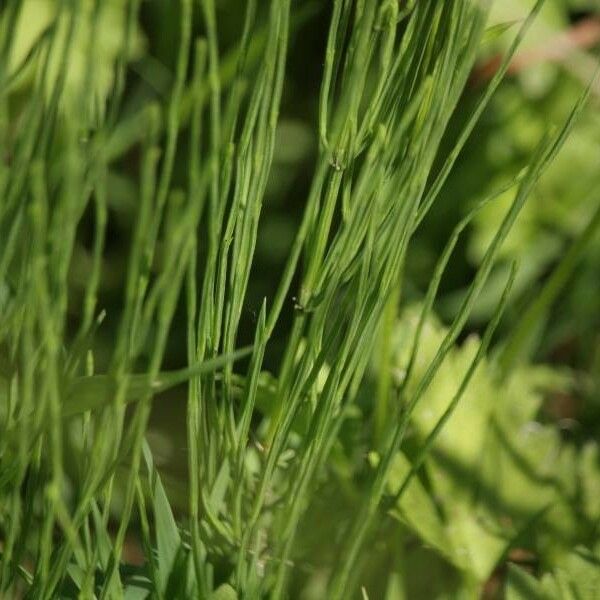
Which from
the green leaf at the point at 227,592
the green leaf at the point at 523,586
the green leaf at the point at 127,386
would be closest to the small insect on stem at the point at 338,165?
the green leaf at the point at 127,386

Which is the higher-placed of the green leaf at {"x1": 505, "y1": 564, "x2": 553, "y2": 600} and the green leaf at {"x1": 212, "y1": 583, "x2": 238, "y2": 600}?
the green leaf at {"x1": 212, "y1": 583, "x2": 238, "y2": 600}

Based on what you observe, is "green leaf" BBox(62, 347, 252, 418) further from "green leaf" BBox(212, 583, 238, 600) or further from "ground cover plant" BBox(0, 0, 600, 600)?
"green leaf" BBox(212, 583, 238, 600)

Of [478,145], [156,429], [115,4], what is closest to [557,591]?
[156,429]

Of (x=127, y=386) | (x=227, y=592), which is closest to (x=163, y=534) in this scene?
(x=227, y=592)

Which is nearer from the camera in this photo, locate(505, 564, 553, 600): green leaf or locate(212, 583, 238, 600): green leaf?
locate(212, 583, 238, 600): green leaf

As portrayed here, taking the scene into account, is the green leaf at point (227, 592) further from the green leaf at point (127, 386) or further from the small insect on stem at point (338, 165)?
the small insect on stem at point (338, 165)

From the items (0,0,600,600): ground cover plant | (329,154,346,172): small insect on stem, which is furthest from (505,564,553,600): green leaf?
(329,154,346,172): small insect on stem

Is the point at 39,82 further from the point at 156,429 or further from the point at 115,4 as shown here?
the point at 115,4

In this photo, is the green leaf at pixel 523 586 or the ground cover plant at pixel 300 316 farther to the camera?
the green leaf at pixel 523 586

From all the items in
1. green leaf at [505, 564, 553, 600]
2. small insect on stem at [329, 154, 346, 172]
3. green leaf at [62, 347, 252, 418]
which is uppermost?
small insect on stem at [329, 154, 346, 172]
